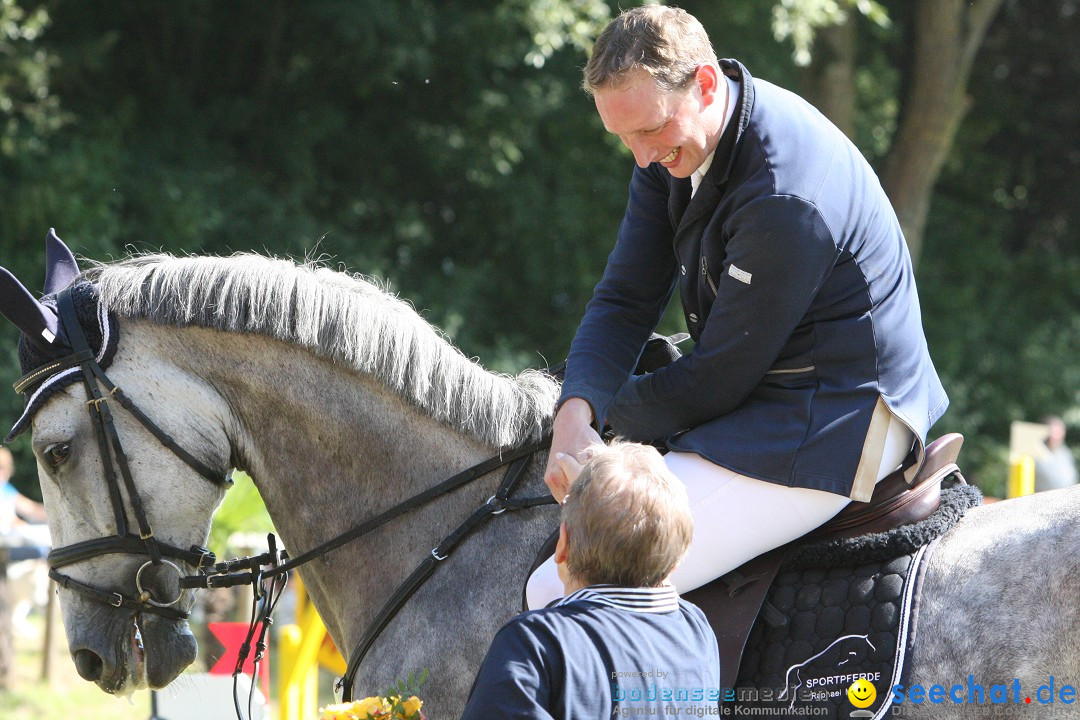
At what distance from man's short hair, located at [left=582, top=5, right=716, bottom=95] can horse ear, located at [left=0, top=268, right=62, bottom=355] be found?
1525 millimetres

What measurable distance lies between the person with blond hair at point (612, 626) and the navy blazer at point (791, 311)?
1.91 feet

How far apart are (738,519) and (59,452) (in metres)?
1.74

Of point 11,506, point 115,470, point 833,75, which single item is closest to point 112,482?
point 115,470

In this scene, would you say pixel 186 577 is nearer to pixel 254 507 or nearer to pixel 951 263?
pixel 254 507

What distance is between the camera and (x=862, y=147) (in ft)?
45.0

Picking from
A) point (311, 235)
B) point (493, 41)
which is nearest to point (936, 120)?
point (493, 41)

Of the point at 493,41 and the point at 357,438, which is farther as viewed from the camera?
the point at 493,41

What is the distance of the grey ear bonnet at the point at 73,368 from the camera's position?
278 cm

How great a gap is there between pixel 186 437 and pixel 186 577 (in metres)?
0.37

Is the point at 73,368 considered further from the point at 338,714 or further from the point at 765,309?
the point at 765,309

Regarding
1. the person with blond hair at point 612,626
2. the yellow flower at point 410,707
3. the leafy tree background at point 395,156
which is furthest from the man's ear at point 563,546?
the leafy tree background at point 395,156

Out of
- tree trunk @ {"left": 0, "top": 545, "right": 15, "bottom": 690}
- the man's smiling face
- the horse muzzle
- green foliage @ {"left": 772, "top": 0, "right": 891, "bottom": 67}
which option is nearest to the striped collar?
the man's smiling face

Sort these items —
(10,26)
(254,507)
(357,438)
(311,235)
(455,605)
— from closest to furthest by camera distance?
(455,605), (357,438), (254,507), (10,26), (311,235)

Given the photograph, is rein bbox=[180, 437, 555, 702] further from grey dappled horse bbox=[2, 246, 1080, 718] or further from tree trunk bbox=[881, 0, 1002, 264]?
tree trunk bbox=[881, 0, 1002, 264]
